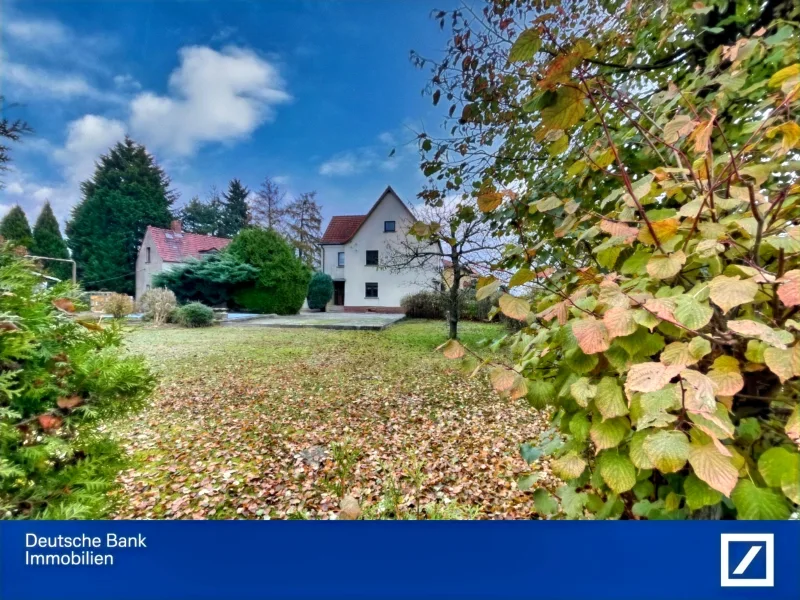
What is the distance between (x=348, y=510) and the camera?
941mm

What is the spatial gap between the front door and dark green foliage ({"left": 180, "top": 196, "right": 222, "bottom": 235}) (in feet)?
2.50

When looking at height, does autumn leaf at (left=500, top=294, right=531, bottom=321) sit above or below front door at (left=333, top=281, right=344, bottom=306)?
below

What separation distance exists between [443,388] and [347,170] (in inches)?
65.2

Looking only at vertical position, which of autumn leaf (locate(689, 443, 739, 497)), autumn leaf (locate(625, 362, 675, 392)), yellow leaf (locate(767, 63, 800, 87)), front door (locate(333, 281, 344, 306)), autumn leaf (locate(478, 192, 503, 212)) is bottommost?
autumn leaf (locate(689, 443, 739, 497))

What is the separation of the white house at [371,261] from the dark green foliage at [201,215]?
0.55 metres

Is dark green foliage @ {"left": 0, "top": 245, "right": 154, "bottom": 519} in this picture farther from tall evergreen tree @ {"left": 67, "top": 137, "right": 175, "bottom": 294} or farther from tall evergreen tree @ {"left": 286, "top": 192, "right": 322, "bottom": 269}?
tall evergreen tree @ {"left": 286, "top": 192, "right": 322, "bottom": 269}

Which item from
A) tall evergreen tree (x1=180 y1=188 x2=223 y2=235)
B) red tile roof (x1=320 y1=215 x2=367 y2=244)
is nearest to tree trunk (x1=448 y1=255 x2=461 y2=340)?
red tile roof (x1=320 y1=215 x2=367 y2=244)

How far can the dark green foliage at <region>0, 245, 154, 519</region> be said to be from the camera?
2.51 feet

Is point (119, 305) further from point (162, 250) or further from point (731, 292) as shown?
point (731, 292)

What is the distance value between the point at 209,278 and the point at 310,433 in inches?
43.6

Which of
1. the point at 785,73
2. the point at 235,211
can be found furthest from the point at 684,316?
the point at 235,211
